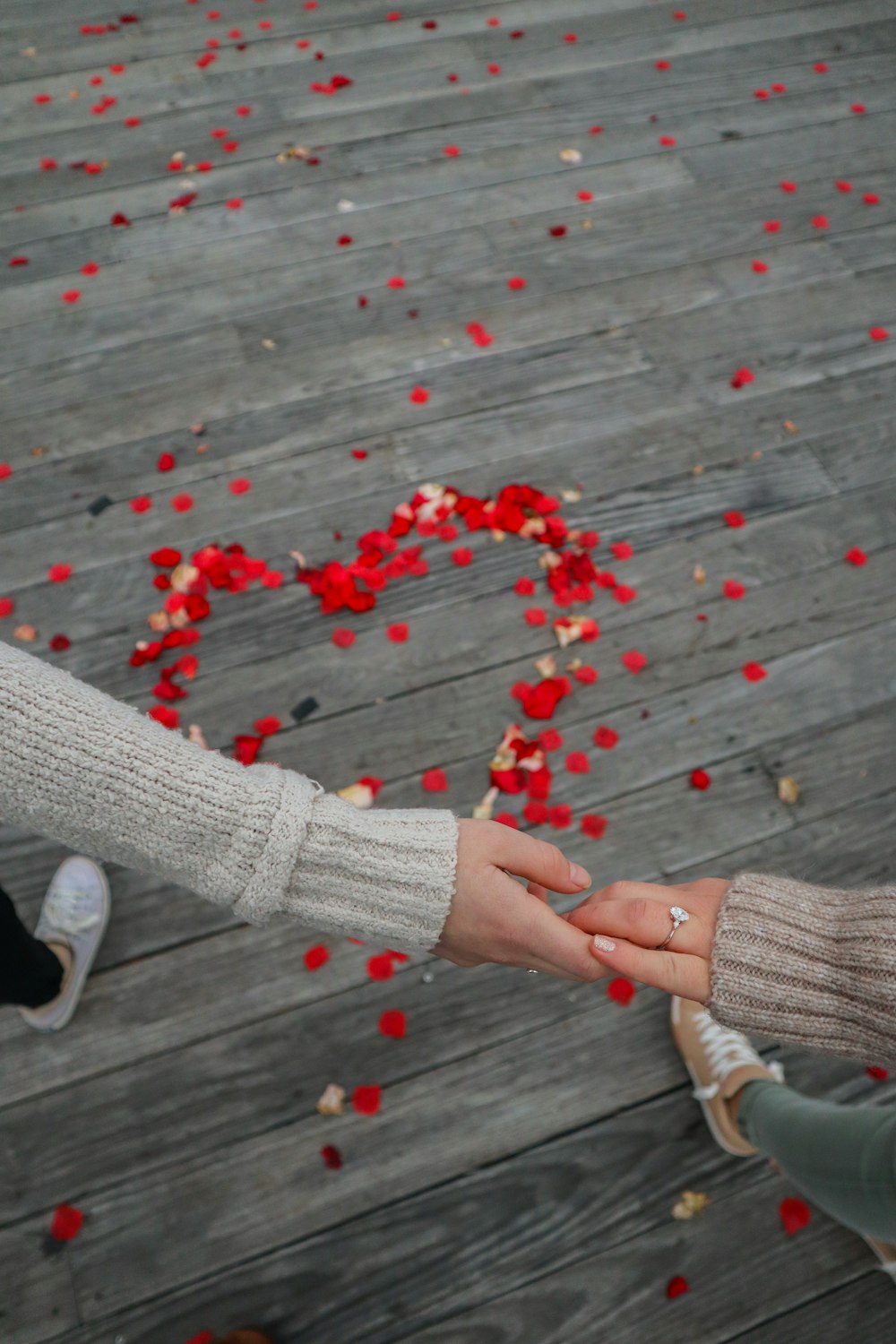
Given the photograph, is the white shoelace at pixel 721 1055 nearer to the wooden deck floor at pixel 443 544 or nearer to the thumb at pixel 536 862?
the wooden deck floor at pixel 443 544

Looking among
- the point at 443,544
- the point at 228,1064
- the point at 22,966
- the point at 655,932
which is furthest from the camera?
the point at 443,544

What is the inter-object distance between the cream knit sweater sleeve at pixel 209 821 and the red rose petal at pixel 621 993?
0.70 m

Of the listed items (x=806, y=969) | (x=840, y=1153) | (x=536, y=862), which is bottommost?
(x=840, y=1153)

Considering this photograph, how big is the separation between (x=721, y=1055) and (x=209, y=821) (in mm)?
1059

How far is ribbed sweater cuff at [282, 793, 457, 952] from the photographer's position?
1.02 metres

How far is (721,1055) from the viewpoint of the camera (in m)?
1.49

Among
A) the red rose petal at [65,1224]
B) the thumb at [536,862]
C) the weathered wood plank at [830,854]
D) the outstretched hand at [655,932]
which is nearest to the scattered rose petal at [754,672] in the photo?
the weathered wood plank at [830,854]

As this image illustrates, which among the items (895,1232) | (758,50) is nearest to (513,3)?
(758,50)

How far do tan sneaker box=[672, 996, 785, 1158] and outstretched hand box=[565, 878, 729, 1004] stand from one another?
0.43m

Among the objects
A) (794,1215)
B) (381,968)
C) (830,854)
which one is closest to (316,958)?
(381,968)

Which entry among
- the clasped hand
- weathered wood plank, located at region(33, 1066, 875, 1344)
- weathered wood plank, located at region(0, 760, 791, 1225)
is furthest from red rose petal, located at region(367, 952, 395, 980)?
the clasped hand

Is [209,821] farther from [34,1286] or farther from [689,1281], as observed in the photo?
[689,1281]

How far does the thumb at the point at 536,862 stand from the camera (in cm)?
108

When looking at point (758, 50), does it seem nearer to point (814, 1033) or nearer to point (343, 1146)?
point (814, 1033)
